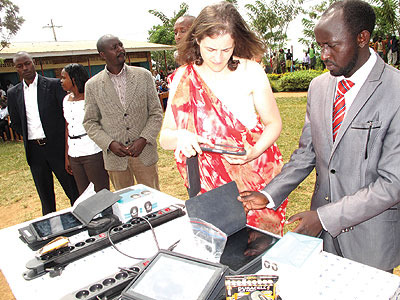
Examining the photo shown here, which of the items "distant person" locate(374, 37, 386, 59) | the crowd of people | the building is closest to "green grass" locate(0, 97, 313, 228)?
the crowd of people

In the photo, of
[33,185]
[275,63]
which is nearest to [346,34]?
[33,185]

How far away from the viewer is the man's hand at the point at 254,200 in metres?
1.64

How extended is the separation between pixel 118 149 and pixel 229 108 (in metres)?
1.49

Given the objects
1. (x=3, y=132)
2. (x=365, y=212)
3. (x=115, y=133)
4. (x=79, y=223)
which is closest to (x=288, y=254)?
(x=365, y=212)

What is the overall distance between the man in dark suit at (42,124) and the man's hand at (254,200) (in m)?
2.59

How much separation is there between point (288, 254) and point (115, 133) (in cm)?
233

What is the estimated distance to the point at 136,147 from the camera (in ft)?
10.1

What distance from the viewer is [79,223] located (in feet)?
5.85

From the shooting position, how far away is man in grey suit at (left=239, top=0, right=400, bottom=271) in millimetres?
1403

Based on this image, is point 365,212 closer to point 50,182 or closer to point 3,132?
point 50,182

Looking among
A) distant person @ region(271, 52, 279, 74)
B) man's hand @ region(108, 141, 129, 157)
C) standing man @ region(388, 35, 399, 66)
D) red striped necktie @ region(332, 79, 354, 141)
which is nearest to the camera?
red striped necktie @ region(332, 79, 354, 141)

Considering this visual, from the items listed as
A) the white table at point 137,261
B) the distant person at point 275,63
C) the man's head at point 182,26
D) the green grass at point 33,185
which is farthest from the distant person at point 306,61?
the white table at point 137,261

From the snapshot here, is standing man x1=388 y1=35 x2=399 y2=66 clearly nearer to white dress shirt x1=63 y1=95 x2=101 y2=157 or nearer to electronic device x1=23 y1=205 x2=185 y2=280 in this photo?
white dress shirt x1=63 y1=95 x2=101 y2=157

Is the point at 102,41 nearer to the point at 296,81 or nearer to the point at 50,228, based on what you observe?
the point at 50,228
